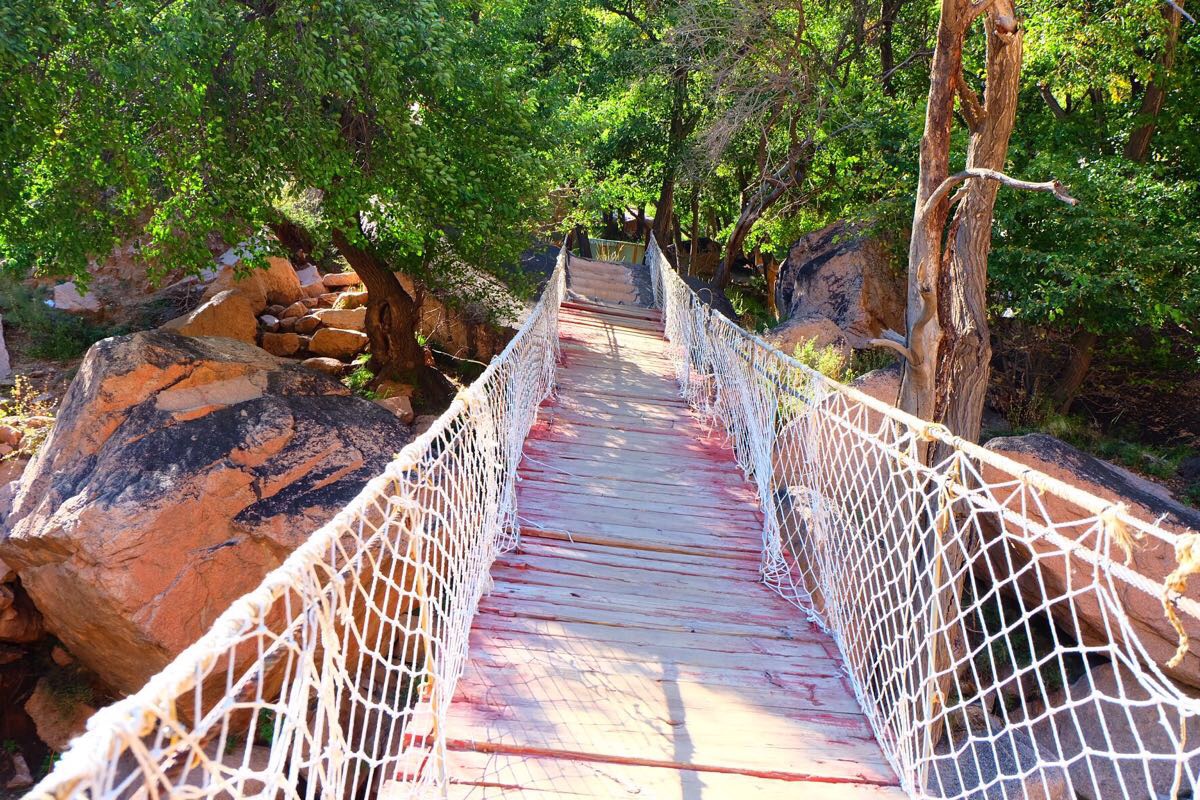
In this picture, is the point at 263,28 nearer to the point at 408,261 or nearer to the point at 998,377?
the point at 408,261

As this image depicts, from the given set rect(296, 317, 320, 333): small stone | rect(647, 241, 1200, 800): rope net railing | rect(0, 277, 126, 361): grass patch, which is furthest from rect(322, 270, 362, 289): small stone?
rect(647, 241, 1200, 800): rope net railing

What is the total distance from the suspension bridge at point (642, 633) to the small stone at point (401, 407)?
2322 millimetres

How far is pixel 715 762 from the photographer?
179 cm

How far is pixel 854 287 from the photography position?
8148 millimetres

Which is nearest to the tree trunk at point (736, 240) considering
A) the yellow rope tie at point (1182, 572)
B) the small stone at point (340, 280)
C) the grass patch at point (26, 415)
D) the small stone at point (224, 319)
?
the small stone at point (340, 280)

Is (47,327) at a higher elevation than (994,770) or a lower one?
higher

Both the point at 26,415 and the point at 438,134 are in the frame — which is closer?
the point at 438,134

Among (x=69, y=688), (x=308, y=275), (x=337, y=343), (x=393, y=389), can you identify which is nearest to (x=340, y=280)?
(x=308, y=275)

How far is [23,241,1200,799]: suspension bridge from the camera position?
1.16 m

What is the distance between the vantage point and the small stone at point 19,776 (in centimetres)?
418

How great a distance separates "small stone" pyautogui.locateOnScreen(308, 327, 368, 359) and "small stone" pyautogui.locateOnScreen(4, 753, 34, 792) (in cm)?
480

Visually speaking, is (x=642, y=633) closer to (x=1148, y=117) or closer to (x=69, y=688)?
(x=69, y=688)

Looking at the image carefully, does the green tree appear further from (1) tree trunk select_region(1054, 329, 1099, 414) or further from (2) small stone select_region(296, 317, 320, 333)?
(1) tree trunk select_region(1054, 329, 1099, 414)

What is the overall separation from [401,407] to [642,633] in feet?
15.5
